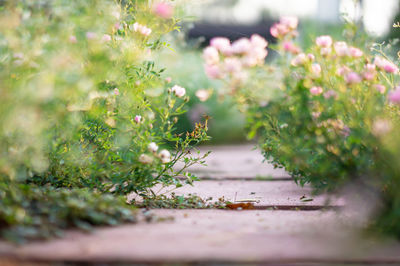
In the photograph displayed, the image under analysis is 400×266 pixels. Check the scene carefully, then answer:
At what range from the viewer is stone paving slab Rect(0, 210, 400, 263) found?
4.23 feet

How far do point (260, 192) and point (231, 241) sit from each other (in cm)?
121

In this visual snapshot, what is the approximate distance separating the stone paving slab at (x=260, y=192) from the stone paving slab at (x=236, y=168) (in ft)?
0.81

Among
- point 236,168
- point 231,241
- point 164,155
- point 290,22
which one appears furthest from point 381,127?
point 236,168

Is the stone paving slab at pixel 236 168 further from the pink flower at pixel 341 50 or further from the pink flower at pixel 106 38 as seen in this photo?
the pink flower at pixel 106 38

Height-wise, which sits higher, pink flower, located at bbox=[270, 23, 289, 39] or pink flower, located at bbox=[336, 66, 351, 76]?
pink flower, located at bbox=[270, 23, 289, 39]

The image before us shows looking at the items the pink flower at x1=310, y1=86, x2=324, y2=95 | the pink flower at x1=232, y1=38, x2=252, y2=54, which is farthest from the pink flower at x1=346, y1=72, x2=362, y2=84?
the pink flower at x1=232, y1=38, x2=252, y2=54

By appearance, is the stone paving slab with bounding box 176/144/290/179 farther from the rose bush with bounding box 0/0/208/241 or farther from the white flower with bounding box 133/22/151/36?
the white flower with bounding box 133/22/151/36

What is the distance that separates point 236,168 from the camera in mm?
4016

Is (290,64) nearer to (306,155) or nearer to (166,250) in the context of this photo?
(306,155)

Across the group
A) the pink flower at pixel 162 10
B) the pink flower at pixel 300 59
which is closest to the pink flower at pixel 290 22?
the pink flower at pixel 300 59

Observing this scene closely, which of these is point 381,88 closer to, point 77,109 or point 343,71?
point 343,71

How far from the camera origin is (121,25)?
226 cm

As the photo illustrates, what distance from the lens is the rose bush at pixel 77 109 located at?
144cm

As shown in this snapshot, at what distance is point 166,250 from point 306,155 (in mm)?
709
